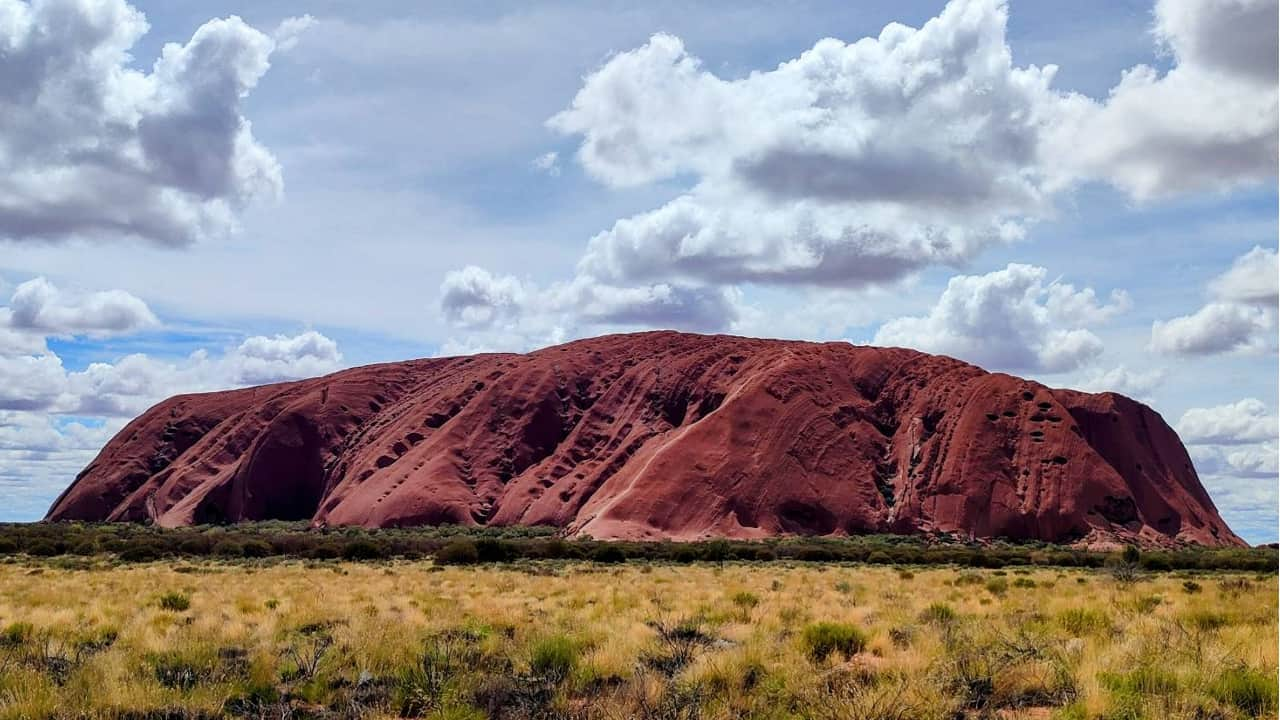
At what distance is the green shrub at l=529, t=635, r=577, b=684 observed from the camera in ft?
37.0

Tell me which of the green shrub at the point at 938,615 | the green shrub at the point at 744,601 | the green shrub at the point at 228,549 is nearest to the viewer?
the green shrub at the point at 938,615

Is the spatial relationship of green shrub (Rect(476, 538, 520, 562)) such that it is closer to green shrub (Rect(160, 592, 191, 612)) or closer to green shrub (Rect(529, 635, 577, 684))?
green shrub (Rect(160, 592, 191, 612))

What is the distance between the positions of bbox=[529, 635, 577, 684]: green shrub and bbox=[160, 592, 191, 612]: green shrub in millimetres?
9443

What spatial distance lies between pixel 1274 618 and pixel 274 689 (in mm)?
14710

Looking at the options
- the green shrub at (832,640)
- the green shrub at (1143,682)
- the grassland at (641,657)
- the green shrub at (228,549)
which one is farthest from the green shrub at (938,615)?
the green shrub at (228,549)

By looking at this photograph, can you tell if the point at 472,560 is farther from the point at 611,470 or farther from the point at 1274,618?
the point at 611,470

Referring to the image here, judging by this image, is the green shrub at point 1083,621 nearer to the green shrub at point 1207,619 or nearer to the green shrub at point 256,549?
the green shrub at point 1207,619

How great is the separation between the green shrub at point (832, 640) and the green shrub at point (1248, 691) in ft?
13.2

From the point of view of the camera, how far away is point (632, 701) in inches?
371

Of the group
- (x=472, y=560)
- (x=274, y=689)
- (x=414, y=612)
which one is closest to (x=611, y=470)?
(x=472, y=560)

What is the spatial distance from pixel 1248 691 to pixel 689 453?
231 ft

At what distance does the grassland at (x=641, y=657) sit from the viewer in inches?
366

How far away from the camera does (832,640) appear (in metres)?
12.5

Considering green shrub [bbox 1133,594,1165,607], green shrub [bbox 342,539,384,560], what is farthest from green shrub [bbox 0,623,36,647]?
green shrub [bbox 342,539,384,560]
